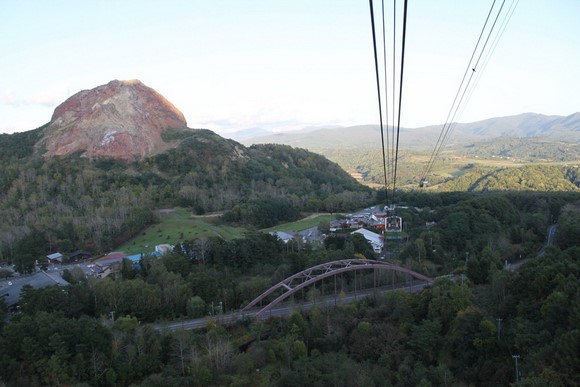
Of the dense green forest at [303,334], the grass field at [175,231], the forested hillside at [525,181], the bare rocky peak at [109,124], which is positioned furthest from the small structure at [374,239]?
the forested hillside at [525,181]

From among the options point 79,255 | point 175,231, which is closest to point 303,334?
point 175,231

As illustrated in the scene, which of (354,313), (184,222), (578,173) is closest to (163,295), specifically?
(354,313)

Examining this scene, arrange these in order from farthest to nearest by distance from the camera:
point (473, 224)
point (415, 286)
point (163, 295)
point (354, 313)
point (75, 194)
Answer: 1. point (75, 194)
2. point (473, 224)
3. point (415, 286)
4. point (163, 295)
5. point (354, 313)

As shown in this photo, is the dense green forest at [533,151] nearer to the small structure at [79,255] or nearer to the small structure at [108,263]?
the small structure at [108,263]

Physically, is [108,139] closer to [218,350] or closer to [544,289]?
[218,350]

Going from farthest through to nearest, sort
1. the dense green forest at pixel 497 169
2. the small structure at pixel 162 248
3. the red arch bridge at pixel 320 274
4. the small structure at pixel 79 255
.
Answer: the dense green forest at pixel 497 169, the small structure at pixel 79 255, the small structure at pixel 162 248, the red arch bridge at pixel 320 274

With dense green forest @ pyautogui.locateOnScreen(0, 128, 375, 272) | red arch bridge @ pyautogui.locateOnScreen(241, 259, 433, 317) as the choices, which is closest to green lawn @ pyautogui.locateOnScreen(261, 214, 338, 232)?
dense green forest @ pyautogui.locateOnScreen(0, 128, 375, 272)
